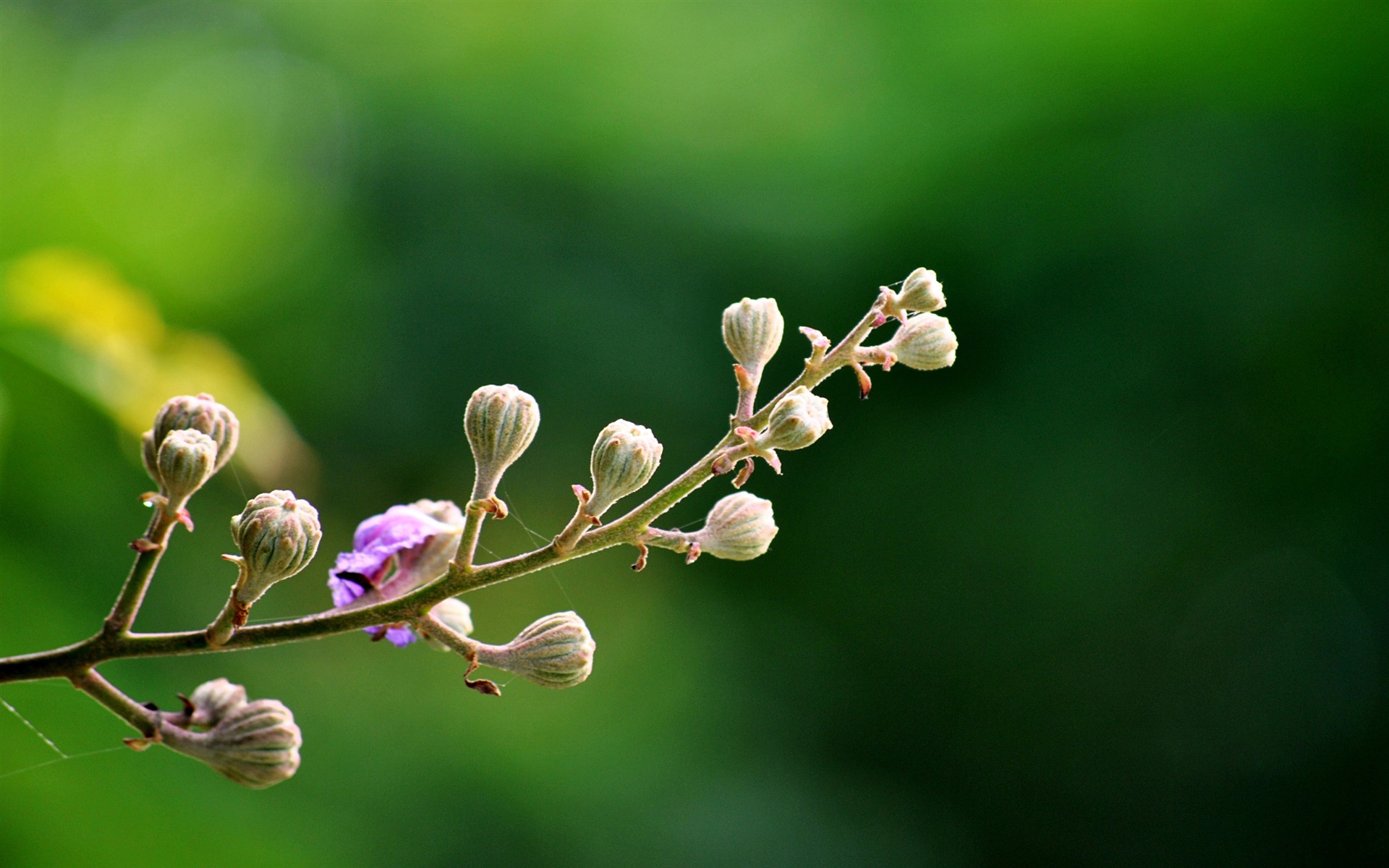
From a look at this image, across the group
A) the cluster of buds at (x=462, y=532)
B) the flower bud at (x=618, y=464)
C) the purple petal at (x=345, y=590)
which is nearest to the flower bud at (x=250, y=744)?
the cluster of buds at (x=462, y=532)

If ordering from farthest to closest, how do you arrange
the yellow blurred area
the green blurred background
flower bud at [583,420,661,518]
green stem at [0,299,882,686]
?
the green blurred background, the yellow blurred area, flower bud at [583,420,661,518], green stem at [0,299,882,686]

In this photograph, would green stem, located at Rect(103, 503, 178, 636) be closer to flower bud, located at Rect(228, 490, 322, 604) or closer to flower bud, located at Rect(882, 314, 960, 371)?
flower bud, located at Rect(228, 490, 322, 604)

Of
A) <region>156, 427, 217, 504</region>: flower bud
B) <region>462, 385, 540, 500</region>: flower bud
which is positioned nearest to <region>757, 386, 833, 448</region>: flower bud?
<region>462, 385, 540, 500</region>: flower bud

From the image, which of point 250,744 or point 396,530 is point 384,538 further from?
point 250,744

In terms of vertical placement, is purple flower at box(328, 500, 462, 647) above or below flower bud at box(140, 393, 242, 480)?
below

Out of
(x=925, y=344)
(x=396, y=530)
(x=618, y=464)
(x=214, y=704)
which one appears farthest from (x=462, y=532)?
(x=925, y=344)

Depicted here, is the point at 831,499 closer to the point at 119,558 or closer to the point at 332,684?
the point at 332,684

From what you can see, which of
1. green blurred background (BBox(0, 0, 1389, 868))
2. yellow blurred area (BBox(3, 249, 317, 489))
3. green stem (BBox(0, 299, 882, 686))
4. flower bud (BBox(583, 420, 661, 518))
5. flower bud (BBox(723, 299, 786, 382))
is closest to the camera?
green stem (BBox(0, 299, 882, 686))
